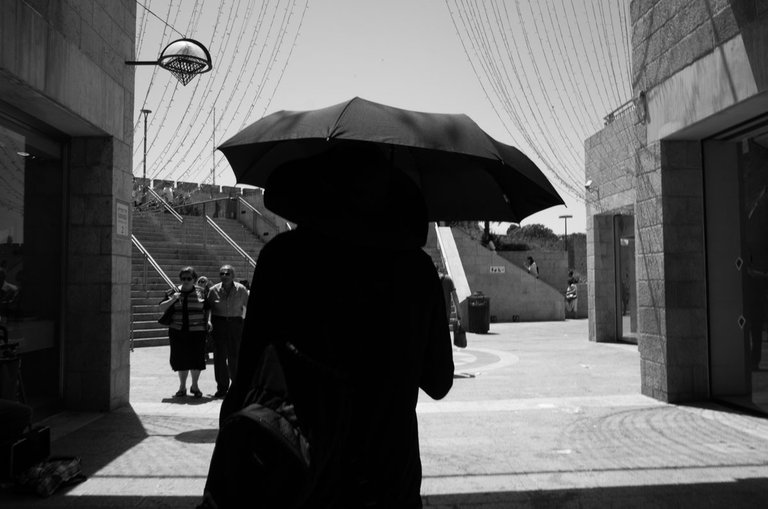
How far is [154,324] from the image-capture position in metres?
14.4

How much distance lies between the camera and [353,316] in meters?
1.84

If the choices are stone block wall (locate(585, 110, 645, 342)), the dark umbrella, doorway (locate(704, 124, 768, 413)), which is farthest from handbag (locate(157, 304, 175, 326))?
stone block wall (locate(585, 110, 645, 342))

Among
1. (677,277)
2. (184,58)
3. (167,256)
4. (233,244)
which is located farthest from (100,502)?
(233,244)

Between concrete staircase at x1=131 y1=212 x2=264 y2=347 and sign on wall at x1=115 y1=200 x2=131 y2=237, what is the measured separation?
22.1ft

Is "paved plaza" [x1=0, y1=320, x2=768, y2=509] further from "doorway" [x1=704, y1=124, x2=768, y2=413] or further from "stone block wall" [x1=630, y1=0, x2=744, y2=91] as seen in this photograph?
"stone block wall" [x1=630, y1=0, x2=744, y2=91]

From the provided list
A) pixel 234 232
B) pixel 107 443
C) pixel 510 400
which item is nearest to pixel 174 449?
pixel 107 443

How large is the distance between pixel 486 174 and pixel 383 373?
2172 millimetres

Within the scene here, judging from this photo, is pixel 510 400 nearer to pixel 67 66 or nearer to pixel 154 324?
pixel 67 66

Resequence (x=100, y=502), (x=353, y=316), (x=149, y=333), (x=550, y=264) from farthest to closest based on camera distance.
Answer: (x=550, y=264) < (x=149, y=333) < (x=100, y=502) < (x=353, y=316)

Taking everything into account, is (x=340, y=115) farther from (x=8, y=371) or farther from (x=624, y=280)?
(x=624, y=280)

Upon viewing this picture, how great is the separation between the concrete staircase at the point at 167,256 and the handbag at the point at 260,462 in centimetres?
1299

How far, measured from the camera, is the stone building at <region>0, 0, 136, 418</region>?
20.6ft

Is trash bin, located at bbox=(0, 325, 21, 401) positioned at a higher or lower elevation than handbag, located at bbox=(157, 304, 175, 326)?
lower

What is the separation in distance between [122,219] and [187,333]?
1.73 m
